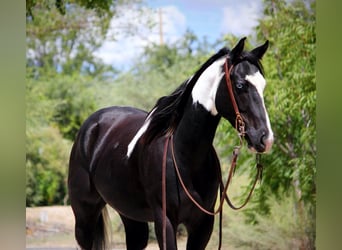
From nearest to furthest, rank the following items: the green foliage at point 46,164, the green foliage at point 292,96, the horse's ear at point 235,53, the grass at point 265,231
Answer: the horse's ear at point 235,53 → the green foliage at point 292,96 → the grass at point 265,231 → the green foliage at point 46,164

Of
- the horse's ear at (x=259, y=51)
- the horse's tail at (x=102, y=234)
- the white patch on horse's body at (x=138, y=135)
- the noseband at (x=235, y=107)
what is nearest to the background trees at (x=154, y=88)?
the horse's tail at (x=102, y=234)

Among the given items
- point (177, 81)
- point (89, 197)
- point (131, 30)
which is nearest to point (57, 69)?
point (131, 30)

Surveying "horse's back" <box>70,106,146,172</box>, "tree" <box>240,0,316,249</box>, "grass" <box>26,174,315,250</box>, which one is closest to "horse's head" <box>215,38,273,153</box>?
"horse's back" <box>70,106,146,172</box>

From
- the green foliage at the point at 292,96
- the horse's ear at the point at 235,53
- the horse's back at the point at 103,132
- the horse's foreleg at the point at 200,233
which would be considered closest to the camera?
the horse's ear at the point at 235,53

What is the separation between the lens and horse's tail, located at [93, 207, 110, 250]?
3.98 meters

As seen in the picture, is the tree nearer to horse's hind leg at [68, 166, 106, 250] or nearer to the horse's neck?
horse's hind leg at [68, 166, 106, 250]

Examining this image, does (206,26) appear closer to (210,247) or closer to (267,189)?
(267,189)

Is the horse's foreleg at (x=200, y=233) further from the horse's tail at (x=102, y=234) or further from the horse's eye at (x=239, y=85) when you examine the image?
the horse's tail at (x=102, y=234)

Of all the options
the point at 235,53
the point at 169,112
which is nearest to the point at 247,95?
the point at 235,53

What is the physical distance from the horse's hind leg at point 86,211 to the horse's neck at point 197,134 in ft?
3.47

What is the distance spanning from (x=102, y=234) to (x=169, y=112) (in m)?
1.21

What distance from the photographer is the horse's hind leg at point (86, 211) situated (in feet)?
12.8
